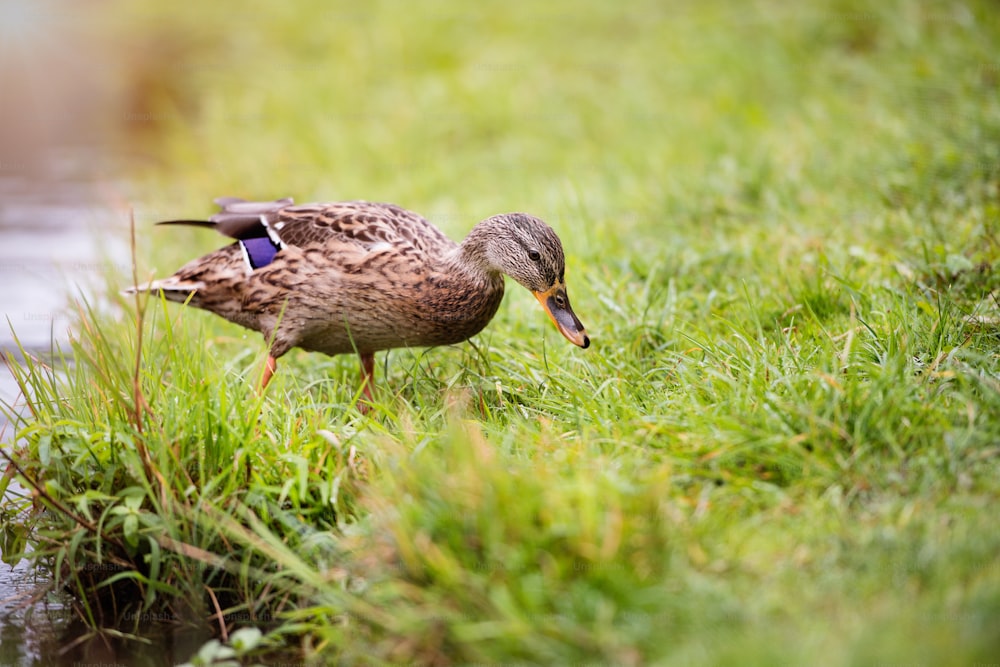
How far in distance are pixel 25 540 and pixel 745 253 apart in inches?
136

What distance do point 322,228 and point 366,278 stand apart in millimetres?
385

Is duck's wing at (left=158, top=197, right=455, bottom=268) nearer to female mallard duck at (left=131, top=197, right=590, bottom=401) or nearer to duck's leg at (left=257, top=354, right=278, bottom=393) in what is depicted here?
female mallard duck at (left=131, top=197, right=590, bottom=401)

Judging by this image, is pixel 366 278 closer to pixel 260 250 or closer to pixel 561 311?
pixel 260 250

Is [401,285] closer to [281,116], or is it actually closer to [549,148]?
[549,148]

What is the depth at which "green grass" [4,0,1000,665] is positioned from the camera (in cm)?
249

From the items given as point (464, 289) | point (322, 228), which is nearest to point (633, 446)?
point (464, 289)

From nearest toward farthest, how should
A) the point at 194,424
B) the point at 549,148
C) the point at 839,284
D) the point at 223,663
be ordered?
the point at 223,663 → the point at 194,424 → the point at 839,284 → the point at 549,148

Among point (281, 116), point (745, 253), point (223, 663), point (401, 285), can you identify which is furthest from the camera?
point (281, 116)

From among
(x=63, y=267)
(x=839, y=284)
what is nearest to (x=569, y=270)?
(x=839, y=284)

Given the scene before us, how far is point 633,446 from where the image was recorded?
3215mm

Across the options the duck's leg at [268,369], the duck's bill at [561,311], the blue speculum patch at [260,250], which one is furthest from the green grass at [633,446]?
the blue speculum patch at [260,250]

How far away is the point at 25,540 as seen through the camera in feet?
11.1

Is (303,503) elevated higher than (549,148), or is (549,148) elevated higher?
(549,148)

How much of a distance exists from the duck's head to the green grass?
279mm
